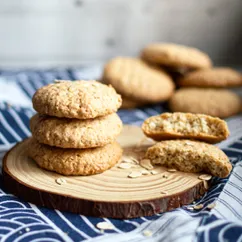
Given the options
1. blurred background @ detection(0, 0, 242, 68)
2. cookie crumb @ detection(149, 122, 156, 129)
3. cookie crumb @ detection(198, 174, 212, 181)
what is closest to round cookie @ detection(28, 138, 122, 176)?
cookie crumb @ detection(149, 122, 156, 129)

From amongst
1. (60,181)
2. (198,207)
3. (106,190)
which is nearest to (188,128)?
(198,207)

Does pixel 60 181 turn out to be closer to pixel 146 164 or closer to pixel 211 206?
pixel 146 164

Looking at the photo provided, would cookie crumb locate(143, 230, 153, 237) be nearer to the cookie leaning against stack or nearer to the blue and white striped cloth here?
the blue and white striped cloth

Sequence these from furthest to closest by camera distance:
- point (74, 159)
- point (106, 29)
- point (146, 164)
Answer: point (106, 29), point (146, 164), point (74, 159)

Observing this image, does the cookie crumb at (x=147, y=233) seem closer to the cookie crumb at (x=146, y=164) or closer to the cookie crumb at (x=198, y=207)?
the cookie crumb at (x=198, y=207)

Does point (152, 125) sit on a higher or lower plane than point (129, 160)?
higher

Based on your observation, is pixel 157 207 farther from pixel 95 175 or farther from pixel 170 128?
pixel 170 128

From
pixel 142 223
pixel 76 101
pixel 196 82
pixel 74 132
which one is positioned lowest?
pixel 142 223
